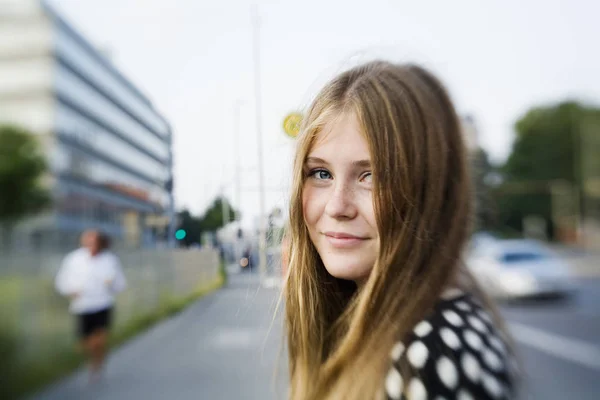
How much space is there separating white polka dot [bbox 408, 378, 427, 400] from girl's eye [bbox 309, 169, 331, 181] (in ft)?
1.09

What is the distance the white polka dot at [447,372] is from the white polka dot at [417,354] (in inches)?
0.8

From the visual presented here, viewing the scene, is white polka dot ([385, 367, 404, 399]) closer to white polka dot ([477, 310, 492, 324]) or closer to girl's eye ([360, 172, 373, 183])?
white polka dot ([477, 310, 492, 324])

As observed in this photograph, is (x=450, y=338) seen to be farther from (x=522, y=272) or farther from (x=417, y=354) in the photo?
(x=522, y=272)

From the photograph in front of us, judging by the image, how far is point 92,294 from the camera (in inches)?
185

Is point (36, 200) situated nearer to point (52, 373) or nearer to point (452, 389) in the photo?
point (52, 373)

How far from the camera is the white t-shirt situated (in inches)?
173

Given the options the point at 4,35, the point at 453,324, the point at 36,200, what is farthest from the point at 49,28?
the point at 453,324

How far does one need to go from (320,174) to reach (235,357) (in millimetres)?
3005

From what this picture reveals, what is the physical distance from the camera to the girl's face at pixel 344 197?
0.93 metres

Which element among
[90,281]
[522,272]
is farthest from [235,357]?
[522,272]

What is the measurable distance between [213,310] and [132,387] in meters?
2.92

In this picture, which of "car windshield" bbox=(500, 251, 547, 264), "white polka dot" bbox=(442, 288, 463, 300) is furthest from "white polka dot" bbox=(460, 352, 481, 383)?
"car windshield" bbox=(500, 251, 547, 264)

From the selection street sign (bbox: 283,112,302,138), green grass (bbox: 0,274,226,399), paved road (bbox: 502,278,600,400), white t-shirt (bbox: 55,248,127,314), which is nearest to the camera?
street sign (bbox: 283,112,302,138)

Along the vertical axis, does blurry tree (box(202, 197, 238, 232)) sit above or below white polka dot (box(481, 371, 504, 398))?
→ above
